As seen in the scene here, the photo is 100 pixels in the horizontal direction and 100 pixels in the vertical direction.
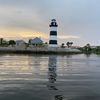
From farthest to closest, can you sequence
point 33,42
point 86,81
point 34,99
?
point 33,42 → point 86,81 → point 34,99

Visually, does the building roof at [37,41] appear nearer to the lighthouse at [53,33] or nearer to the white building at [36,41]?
the white building at [36,41]

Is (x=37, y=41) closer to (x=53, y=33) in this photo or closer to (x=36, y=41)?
(x=36, y=41)

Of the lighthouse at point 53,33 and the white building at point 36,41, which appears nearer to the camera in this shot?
the lighthouse at point 53,33

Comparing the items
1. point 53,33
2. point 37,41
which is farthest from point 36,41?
point 53,33

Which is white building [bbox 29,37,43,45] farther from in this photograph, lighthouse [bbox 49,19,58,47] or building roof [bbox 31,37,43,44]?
lighthouse [bbox 49,19,58,47]

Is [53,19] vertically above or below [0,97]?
above

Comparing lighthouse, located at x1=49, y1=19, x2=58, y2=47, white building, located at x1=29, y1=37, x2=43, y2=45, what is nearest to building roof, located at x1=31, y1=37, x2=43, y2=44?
white building, located at x1=29, y1=37, x2=43, y2=45

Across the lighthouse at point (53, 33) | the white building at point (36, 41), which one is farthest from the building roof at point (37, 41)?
the lighthouse at point (53, 33)

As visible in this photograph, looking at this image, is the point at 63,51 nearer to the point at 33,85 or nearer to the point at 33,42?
the point at 33,42

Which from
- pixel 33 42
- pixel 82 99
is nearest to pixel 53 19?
pixel 33 42

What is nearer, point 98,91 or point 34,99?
point 34,99

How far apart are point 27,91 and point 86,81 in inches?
298

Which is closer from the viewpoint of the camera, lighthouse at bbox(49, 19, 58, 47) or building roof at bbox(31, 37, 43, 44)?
lighthouse at bbox(49, 19, 58, 47)

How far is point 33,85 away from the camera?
27109 mm
